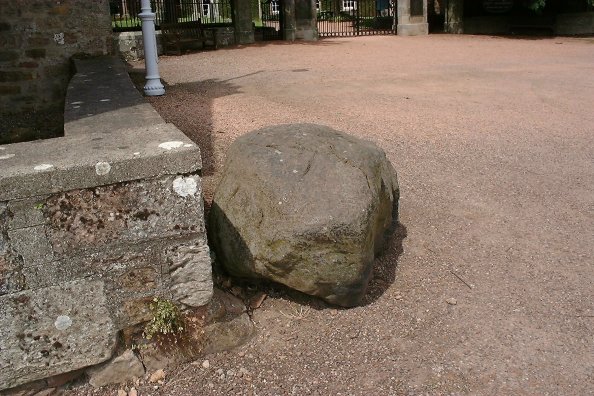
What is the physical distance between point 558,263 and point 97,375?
2957mm

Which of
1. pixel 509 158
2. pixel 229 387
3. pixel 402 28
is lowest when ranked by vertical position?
pixel 229 387

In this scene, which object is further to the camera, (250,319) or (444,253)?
(444,253)

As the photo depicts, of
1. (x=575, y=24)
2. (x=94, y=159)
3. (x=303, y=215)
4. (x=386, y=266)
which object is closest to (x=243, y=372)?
(x=303, y=215)

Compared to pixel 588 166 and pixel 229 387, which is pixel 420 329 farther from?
pixel 588 166

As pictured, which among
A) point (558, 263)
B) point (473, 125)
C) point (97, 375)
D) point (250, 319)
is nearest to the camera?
point (97, 375)

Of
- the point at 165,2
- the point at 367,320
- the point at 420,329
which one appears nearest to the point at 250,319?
the point at 367,320

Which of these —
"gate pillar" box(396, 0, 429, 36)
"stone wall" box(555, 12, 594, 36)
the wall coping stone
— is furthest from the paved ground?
"gate pillar" box(396, 0, 429, 36)

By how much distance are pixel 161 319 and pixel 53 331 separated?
473 millimetres

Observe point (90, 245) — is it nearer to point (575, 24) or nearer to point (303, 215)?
point (303, 215)

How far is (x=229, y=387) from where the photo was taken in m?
2.75

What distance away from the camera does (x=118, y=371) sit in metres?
2.73

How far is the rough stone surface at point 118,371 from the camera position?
2.71 m

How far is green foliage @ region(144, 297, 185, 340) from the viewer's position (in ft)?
9.01

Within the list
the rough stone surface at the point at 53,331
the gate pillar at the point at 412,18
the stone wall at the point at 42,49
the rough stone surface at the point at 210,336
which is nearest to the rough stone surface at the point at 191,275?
the rough stone surface at the point at 210,336
